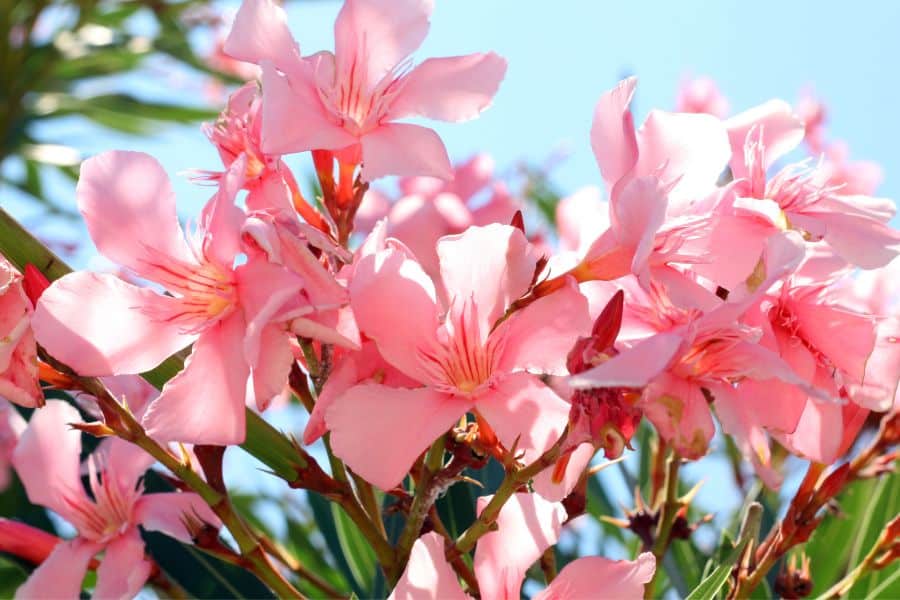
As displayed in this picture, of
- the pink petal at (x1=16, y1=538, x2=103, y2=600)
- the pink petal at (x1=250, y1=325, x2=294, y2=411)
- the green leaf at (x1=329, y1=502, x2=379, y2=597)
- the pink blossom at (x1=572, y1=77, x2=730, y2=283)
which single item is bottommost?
the green leaf at (x1=329, y1=502, x2=379, y2=597)

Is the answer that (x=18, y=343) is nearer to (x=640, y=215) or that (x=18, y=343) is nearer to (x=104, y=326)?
(x=104, y=326)

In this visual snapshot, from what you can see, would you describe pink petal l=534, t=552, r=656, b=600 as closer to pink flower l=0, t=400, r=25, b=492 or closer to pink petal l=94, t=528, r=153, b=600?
pink petal l=94, t=528, r=153, b=600

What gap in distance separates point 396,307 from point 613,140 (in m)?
0.17

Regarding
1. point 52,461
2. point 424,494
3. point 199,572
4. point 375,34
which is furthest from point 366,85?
point 199,572

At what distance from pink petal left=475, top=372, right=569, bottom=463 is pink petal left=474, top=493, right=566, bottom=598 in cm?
6

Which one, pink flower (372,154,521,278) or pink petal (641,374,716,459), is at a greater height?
pink petal (641,374,716,459)

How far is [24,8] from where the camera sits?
2301 millimetres

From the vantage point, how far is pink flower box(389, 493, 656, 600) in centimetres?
63

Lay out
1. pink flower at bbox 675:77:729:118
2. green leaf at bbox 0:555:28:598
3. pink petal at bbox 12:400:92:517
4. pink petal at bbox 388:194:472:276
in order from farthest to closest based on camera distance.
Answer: pink flower at bbox 675:77:729:118
pink petal at bbox 388:194:472:276
green leaf at bbox 0:555:28:598
pink petal at bbox 12:400:92:517

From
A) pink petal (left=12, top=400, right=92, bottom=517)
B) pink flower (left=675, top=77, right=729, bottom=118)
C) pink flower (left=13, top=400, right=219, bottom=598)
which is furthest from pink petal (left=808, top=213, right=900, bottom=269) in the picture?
pink flower (left=675, top=77, right=729, bottom=118)

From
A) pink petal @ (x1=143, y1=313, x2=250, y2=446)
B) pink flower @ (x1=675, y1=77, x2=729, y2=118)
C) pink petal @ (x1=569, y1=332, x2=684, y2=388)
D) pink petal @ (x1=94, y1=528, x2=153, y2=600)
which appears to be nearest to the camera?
pink petal @ (x1=569, y1=332, x2=684, y2=388)

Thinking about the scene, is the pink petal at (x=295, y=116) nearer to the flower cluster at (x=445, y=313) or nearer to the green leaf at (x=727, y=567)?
the flower cluster at (x=445, y=313)

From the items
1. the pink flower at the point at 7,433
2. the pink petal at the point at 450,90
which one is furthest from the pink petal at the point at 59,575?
the pink petal at the point at 450,90

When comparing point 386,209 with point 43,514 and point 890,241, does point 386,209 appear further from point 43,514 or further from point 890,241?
point 890,241
